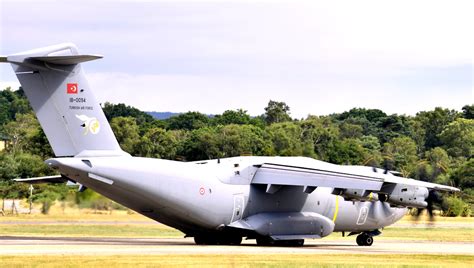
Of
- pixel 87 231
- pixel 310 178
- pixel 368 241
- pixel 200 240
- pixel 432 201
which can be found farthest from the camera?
Answer: pixel 87 231

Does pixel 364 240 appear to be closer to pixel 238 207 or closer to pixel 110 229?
pixel 238 207

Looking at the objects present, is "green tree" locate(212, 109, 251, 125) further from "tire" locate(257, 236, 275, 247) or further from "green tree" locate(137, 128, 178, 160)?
"tire" locate(257, 236, 275, 247)

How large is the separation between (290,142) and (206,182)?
13.4 m

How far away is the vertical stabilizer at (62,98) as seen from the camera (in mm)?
40969

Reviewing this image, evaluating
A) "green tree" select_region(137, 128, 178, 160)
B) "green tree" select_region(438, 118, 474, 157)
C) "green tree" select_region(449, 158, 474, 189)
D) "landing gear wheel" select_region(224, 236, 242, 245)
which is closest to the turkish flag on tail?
"landing gear wheel" select_region(224, 236, 242, 245)

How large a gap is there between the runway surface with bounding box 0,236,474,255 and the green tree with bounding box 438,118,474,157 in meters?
55.9

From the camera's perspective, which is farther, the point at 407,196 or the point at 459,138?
the point at 459,138

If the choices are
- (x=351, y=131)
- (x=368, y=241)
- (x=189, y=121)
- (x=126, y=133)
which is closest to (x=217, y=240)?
(x=368, y=241)

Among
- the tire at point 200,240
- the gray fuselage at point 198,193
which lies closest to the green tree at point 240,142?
the gray fuselage at point 198,193

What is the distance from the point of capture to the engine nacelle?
4359 cm

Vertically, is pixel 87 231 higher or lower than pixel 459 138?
higher

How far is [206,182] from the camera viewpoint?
43.8 meters

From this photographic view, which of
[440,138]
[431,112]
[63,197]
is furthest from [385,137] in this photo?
[63,197]

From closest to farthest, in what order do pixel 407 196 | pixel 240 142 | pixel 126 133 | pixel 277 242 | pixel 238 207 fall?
1. pixel 407 196
2. pixel 238 207
3. pixel 277 242
4. pixel 240 142
5. pixel 126 133
